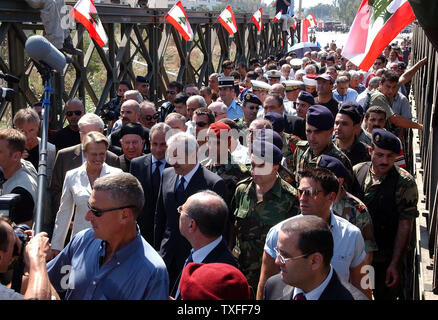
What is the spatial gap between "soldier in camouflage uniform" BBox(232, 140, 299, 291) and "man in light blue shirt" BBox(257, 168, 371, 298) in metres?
0.60

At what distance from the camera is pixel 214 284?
302 centimetres

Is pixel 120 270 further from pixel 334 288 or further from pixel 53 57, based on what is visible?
pixel 53 57

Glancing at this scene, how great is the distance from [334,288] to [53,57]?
2.29 m

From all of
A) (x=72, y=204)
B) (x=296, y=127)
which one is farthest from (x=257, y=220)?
(x=296, y=127)

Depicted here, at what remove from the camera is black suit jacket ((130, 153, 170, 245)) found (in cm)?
563

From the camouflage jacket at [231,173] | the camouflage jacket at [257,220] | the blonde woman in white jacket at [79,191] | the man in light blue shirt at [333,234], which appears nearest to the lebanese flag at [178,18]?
the camouflage jacket at [231,173]

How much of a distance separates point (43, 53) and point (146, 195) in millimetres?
1982

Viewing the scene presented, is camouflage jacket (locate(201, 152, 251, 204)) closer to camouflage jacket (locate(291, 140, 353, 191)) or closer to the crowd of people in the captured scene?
the crowd of people

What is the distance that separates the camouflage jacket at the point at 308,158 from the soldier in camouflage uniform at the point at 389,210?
0.78ft

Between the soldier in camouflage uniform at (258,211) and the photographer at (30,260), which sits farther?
the soldier in camouflage uniform at (258,211)

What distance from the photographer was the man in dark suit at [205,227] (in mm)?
3955

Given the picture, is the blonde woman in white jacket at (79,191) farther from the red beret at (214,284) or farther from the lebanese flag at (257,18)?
the lebanese flag at (257,18)

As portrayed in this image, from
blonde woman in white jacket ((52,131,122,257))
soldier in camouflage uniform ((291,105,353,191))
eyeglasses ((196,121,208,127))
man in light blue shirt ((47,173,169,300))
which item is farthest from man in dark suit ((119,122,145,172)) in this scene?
man in light blue shirt ((47,173,169,300))

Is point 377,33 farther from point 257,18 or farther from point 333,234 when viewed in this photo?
point 257,18
